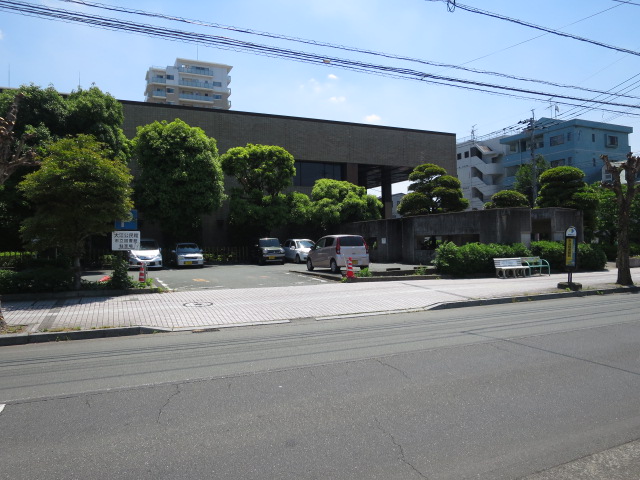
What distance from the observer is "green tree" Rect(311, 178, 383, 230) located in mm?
34147

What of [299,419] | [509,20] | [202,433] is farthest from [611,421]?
[509,20]

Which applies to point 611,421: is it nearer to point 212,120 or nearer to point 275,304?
point 275,304

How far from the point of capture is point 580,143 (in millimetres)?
50219

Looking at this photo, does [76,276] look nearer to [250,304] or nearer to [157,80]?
[250,304]

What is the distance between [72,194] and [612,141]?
56.8 m

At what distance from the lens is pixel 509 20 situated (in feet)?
40.2

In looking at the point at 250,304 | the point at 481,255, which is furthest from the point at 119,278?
the point at 481,255

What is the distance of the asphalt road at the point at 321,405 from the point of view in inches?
145

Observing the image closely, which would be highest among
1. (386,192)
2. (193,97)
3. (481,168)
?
(193,97)

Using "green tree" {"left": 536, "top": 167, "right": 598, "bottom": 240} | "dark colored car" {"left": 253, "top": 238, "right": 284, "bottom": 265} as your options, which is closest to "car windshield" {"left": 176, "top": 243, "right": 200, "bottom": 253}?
"dark colored car" {"left": 253, "top": 238, "right": 284, "bottom": 265}

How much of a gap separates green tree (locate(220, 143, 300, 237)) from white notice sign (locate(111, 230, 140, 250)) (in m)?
16.7

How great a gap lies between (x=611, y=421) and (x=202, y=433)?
12.8 ft

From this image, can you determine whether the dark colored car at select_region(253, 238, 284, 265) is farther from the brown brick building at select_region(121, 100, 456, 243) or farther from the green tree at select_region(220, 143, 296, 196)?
the brown brick building at select_region(121, 100, 456, 243)

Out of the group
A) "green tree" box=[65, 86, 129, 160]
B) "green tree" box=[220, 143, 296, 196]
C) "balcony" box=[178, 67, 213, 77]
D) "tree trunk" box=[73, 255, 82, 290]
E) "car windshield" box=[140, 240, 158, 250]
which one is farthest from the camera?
"balcony" box=[178, 67, 213, 77]
